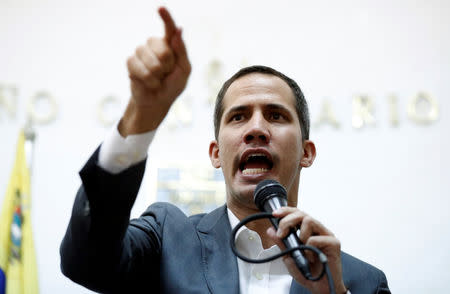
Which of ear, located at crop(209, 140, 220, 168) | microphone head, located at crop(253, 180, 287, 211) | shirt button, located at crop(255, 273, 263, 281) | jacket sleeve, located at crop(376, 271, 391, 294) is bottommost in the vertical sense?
jacket sleeve, located at crop(376, 271, 391, 294)

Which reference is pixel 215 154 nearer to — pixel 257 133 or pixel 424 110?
pixel 257 133

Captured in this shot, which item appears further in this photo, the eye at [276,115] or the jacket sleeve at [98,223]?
the eye at [276,115]

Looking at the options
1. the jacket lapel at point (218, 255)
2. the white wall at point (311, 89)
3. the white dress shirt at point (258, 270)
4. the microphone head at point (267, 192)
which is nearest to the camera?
the microphone head at point (267, 192)

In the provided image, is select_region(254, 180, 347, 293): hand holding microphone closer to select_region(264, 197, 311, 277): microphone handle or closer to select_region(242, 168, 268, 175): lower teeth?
select_region(264, 197, 311, 277): microphone handle

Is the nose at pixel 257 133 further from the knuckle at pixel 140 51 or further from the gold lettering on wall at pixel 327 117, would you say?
the gold lettering on wall at pixel 327 117

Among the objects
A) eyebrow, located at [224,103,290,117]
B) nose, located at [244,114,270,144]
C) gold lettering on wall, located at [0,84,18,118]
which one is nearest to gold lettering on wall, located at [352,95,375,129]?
eyebrow, located at [224,103,290,117]

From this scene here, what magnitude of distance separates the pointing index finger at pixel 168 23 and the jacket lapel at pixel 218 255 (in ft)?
2.20

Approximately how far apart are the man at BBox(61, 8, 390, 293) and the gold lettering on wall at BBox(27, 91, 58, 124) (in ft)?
6.01

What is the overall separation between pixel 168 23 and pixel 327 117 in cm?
233

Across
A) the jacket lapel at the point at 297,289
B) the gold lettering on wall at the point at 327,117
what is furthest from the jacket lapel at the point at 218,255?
the gold lettering on wall at the point at 327,117

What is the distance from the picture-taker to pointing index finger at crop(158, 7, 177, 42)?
31.0 inches

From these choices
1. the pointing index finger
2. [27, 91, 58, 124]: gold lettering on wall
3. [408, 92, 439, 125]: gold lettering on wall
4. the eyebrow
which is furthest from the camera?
[27, 91, 58, 124]: gold lettering on wall

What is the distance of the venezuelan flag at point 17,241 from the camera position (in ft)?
8.08

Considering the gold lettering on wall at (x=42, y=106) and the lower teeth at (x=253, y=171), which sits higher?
the gold lettering on wall at (x=42, y=106)
